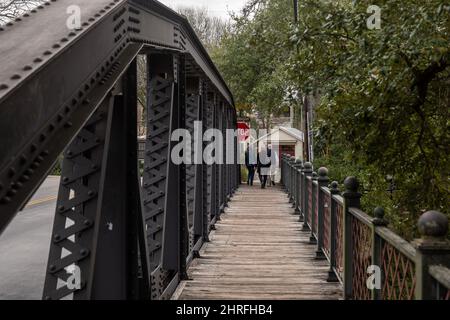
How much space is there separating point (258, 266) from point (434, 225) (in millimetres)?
6101

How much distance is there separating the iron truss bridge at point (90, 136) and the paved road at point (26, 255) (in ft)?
9.92

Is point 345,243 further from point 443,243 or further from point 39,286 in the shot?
point 39,286

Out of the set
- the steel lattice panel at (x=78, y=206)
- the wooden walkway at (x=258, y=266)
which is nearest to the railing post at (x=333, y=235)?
the wooden walkway at (x=258, y=266)

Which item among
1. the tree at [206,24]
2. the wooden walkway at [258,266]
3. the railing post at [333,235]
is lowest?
the wooden walkway at [258,266]

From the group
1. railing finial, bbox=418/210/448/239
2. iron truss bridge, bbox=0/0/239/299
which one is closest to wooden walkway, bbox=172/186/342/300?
iron truss bridge, bbox=0/0/239/299

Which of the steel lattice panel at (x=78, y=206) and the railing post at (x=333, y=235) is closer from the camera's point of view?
the steel lattice panel at (x=78, y=206)

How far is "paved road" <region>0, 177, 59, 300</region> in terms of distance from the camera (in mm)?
8672

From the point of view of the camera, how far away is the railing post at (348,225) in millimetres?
6259

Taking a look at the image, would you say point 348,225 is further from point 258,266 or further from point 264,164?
point 264,164

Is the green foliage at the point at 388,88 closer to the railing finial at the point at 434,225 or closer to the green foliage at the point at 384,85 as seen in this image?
the green foliage at the point at 384,85

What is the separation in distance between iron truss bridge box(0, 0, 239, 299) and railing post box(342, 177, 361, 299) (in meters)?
2.03

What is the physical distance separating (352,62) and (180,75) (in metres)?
2.22

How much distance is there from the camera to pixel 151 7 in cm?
501

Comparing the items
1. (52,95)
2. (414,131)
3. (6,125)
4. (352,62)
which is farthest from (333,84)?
(6,125)
